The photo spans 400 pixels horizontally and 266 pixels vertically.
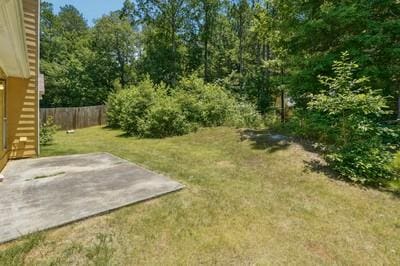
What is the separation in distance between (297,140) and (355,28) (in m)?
3.31

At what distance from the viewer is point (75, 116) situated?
16.0 metres

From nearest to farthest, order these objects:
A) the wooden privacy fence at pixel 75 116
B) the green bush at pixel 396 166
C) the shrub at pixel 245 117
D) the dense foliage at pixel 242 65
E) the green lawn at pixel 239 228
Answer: the green lawn at pixel 239 228 < the green bush at pixel 396 166 < the dense foliage at pixel 242 65 < the shrub at pixel 245 117 < the wooden privacy fence at pixel 75 116

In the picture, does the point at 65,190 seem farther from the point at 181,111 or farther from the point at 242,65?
the point at 242,65

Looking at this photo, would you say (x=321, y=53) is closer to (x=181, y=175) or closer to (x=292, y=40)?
(x=292, y=40)

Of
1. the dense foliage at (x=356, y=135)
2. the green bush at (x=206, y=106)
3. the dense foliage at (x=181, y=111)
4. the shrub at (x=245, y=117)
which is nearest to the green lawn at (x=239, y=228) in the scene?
the dense foliage at (x=356, y=135)

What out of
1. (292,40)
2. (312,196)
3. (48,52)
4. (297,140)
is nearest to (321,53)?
(292,40)

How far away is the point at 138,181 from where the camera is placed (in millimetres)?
4426

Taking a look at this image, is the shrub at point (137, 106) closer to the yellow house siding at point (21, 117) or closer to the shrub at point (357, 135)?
the yellow house siding at point (21, 117)

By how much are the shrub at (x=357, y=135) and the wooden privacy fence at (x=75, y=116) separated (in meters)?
14.0

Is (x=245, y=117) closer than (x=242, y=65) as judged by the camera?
Yes

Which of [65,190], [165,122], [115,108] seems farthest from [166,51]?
[65,190]

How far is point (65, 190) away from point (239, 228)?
8.26ft

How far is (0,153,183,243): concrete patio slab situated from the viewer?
9.88 feet

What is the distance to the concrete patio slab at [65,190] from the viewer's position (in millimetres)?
3012
